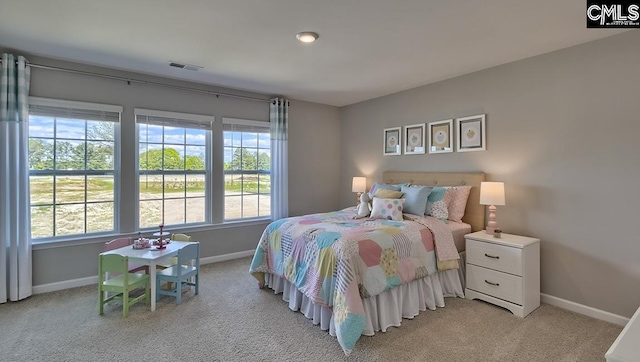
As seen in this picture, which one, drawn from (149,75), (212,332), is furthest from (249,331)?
(149,75)

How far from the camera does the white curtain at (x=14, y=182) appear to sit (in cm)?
295

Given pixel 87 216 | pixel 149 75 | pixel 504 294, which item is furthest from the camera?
pixel 149 75

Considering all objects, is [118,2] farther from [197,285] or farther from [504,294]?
[504,294]

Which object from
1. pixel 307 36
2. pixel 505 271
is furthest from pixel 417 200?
pixel 307 36

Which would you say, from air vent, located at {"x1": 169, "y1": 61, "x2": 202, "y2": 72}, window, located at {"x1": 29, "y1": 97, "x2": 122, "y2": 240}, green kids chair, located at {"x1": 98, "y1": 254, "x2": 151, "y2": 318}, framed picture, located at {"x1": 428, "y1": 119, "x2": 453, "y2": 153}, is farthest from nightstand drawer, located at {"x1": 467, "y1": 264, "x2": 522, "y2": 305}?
window, located at {"x1": 29, "y1": 97, "x2": 122, "y2": 240}

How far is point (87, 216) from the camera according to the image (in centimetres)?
354

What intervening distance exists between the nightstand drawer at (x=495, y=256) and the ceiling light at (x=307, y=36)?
96.4 inches

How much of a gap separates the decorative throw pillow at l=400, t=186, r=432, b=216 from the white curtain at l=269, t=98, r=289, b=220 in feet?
6.56

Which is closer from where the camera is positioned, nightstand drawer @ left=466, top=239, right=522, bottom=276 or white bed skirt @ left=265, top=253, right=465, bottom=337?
white bed skirt @ left=265, top=253, right=465, bottom=337

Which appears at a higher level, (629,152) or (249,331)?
(629,152)

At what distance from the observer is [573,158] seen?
285cm

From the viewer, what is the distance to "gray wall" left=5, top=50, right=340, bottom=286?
3299mm

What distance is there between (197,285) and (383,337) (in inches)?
76.3

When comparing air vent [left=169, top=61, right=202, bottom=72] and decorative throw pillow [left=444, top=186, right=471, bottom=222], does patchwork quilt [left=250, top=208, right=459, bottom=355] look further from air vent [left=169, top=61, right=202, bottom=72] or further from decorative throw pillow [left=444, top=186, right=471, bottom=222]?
air vent [left=169, top=61, right=202, bottom=72]
